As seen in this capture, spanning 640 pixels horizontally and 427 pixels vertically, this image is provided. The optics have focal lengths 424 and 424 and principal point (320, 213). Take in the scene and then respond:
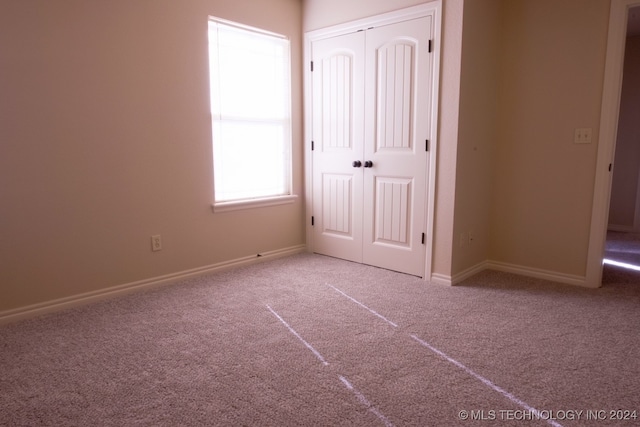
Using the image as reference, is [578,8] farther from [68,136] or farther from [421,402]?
[68,136]

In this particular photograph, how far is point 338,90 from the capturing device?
3805mm

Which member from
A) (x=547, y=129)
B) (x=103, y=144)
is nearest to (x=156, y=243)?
(x=103, y=144)

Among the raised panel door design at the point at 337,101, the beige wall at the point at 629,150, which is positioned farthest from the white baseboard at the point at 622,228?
the raised panel door design at the point at 337,101

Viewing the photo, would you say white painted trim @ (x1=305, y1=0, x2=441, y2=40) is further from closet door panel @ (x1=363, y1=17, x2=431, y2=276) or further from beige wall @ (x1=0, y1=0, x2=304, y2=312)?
beige wall @ (x1=0, y1=0, x2=304, y2=312)

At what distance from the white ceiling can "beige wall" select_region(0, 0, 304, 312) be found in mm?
3453

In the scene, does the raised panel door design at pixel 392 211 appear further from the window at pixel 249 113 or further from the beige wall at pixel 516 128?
the window at pixel 249 113

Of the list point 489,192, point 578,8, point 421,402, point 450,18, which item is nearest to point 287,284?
point 421,402

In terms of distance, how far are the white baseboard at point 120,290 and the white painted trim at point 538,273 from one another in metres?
1.96

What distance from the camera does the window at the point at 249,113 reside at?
3471 millimetres

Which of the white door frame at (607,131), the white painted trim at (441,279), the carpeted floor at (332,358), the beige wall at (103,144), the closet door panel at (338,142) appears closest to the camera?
the carpeted floor at (332,358)

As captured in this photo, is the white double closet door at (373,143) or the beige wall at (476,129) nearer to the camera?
the beige wall at (476,129)

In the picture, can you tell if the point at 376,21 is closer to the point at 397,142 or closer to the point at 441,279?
the point at 397,142

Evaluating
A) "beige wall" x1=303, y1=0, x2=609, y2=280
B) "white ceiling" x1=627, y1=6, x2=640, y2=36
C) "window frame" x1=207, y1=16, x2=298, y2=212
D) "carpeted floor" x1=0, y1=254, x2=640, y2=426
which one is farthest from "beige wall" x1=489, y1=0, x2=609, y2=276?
"window frame" x1=207, y1=16, x2=298, y2=212

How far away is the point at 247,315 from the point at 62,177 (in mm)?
1464
